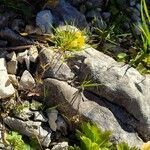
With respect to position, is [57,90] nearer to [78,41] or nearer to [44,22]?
[78,41]

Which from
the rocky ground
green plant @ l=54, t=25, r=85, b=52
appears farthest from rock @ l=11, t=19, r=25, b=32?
green plant @ l=54, t=25, r=85, b=52

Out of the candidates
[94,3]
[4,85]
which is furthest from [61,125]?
[94,3]

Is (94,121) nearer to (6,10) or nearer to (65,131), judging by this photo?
(65,131)

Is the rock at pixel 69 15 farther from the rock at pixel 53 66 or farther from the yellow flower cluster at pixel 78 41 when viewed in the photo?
the rock at pixel 53 66

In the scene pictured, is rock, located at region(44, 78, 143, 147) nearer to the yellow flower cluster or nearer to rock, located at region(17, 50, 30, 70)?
rock, located at region(17, 50, 30, 70)

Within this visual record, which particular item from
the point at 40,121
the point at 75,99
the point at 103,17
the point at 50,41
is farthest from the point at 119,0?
the point at 40,121

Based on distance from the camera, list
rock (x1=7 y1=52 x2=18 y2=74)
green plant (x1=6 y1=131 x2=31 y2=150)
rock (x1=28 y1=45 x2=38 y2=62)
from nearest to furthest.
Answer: green plant (x1=6 y1=131 x2=31 y2=150) < rock (x1=7 y1=52 x2=18 y2=74) < rock (x1=28 y1=45 x2=38 y2=62)

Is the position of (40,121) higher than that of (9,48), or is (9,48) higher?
(9,48)
